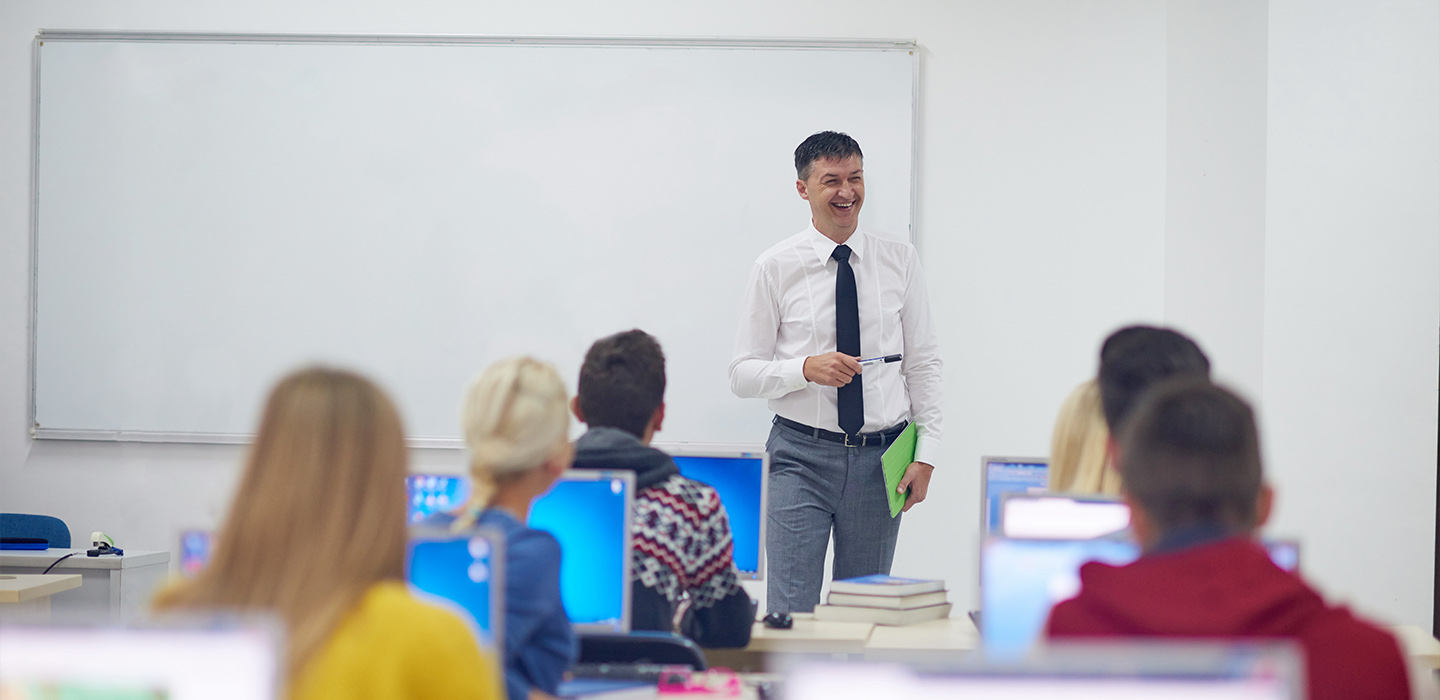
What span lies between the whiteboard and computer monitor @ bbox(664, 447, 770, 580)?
1.60 meters

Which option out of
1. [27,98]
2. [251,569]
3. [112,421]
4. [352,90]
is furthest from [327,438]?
[27,98]

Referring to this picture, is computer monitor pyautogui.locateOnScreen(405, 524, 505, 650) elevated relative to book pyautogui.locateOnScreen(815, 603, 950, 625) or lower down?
elevated

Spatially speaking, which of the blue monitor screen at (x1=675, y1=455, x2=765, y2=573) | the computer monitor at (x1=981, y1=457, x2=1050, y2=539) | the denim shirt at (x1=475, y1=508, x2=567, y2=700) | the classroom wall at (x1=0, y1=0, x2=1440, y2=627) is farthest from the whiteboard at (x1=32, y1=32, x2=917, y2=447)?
the denim shirt at (x1=475, y1=508, x2=567, y2=700)

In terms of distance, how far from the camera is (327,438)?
1158 mm

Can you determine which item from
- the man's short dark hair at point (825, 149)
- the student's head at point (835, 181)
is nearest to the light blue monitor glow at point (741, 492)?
the student's head at point (835, 181)

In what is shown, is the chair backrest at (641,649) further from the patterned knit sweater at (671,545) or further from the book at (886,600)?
the book at (886,600)

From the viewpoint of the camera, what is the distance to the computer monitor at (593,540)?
6.83ft

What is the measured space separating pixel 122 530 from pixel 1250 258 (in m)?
4.43

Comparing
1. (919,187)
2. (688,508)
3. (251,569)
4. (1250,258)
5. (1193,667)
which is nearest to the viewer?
(1193,667)

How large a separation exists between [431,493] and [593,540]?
51cm

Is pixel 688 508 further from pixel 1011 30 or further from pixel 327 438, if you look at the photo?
pixel 1011 30

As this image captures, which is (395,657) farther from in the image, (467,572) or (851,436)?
(851,436)

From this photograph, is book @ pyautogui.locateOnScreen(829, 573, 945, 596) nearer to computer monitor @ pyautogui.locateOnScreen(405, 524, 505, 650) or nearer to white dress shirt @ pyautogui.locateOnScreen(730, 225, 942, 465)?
white dress shirt @ pyautogui.locateOnScreen(730, 225, 942, 465)

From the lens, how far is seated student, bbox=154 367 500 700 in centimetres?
109
